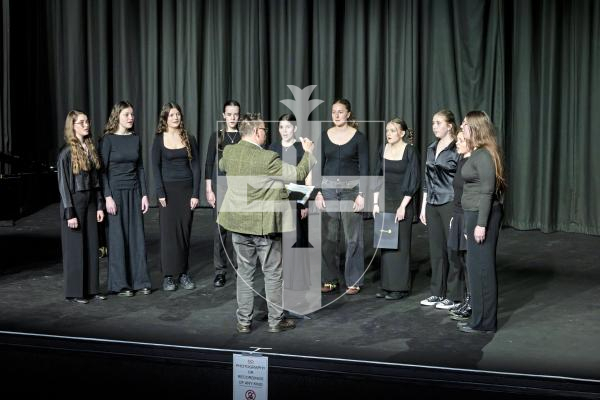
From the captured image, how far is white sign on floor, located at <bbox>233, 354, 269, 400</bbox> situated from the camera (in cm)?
308

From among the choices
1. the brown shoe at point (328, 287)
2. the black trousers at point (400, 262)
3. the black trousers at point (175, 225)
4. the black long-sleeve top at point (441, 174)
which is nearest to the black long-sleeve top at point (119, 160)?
the black trousers at point (175, 225)

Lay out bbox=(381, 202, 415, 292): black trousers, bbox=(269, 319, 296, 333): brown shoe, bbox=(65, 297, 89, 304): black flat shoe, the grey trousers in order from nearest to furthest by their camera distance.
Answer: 1. the grey trousers
2. bbox=(269, 319, 296, 333): brown shoe
3. bbox=(65, 297, 89, 304): black flat shoe
4. bbox=(381, 202, 415, 292): black trousers

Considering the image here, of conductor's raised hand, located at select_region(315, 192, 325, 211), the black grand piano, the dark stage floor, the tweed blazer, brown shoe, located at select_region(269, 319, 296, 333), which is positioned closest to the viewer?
the dark stage floor

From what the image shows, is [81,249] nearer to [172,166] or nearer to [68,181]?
[68,181]

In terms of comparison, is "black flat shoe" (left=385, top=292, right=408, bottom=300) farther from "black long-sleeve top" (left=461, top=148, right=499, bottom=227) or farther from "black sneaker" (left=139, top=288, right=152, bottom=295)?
"black sneaker" (left=139, top=288, right=152, bottom=295)

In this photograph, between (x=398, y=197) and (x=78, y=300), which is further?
(x=398, y=197)

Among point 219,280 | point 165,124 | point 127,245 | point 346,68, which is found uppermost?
point 346,68

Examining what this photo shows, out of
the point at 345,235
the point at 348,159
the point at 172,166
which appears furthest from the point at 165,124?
the point at 345,235

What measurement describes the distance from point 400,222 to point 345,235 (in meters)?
0.40

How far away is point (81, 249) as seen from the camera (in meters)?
5.43

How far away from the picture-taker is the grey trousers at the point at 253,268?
4.63 metres

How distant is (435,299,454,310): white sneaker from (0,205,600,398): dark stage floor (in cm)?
6

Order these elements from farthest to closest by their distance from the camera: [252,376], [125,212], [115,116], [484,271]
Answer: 1. [125,212]
2. [115,116]
3. [484,271]
4. [252,376]

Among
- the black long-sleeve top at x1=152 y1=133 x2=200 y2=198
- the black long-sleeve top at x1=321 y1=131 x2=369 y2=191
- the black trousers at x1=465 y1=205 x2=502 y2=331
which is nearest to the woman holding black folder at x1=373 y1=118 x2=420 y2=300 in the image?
the black long-sleeve top at x1=321 y1=131 x2=369 y2=191
